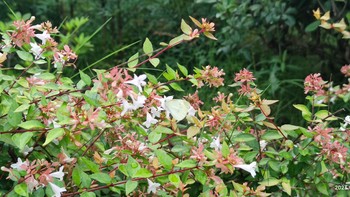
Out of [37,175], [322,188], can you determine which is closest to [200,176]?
[37,175]

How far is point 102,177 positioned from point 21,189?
195mm

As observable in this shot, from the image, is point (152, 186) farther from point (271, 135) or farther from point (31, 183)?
point (271, 135)

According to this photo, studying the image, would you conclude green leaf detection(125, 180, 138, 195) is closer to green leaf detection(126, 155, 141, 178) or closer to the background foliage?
green leaf detection(126, 155, 141, 178)

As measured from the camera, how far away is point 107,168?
1.55m

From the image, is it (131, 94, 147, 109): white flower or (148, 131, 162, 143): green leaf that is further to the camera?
(148, 131, 162, 143): green leaf

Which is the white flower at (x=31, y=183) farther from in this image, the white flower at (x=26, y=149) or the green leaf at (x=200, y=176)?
the green leaf at (x=200, y=176)

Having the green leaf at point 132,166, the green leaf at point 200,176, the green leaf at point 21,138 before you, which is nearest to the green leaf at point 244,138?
the green leaf at point 200,176

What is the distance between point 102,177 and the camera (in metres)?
1.41

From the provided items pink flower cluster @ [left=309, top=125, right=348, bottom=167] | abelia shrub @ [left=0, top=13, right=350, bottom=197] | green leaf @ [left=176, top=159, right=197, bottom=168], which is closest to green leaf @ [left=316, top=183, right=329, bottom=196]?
abelia shrub @ [left=0, top=13, right=350, bottom=197]

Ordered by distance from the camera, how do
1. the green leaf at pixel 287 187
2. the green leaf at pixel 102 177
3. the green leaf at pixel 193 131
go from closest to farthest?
1. the green leaf at pixel 102 177
2. the green leaf at pixel 193 131
3. the green leaf at pixel 287 187

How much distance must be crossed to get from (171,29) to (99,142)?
282cm

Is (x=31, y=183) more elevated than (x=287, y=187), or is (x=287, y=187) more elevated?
(x=31, y=183)

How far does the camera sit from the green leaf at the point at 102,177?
1.41 metres

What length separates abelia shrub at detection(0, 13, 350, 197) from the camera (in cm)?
136
